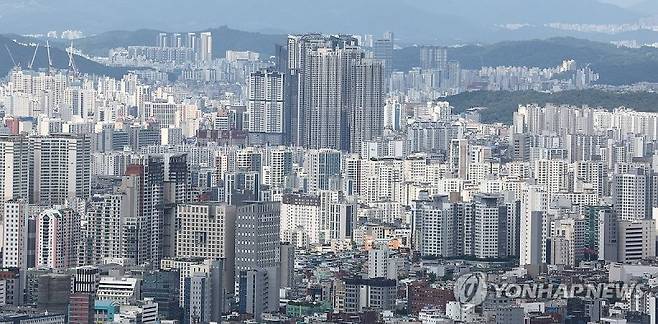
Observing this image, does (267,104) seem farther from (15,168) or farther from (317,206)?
(15,168)

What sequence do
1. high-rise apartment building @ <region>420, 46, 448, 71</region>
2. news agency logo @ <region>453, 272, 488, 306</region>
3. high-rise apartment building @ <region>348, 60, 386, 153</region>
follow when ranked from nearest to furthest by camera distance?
news agency logo @ <region>453, 272, 488, 306</region>
high-rise apartment building @ <region>348, 60, 386, 153</region>
high-rise apartment building @ <region>420, 46, 448, 71</region>

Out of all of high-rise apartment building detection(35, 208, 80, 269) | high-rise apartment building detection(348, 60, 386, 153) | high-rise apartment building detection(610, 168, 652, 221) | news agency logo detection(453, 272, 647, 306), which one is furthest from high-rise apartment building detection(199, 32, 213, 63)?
news agency logo detection(453, 272, 647, 306)

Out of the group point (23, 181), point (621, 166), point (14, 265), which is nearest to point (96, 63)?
point (621, 166)

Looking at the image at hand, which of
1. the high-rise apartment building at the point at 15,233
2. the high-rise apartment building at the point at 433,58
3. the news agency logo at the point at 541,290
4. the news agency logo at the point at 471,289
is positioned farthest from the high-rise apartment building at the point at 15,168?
the high-rise apartment building at the point at 433,58

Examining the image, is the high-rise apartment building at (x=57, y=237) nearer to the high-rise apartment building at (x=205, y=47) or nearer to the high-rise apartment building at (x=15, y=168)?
the high-rise apartment building at (x=15, y=168)

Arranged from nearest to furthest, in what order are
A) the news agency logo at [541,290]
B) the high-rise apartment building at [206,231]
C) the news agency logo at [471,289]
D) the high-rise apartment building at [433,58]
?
1. the news agency logo at [471,289]
2. the news agency logo at [541,290]
3. the high-rise apartment building at [206,231]
4. the high-rise apartment building at [433,58]

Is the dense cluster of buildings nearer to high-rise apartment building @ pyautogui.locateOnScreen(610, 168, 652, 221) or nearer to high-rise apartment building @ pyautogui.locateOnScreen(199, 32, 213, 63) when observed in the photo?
high-rise apartment building @ pyautogui.locateOnScreen(610, 168, 652, 221)
